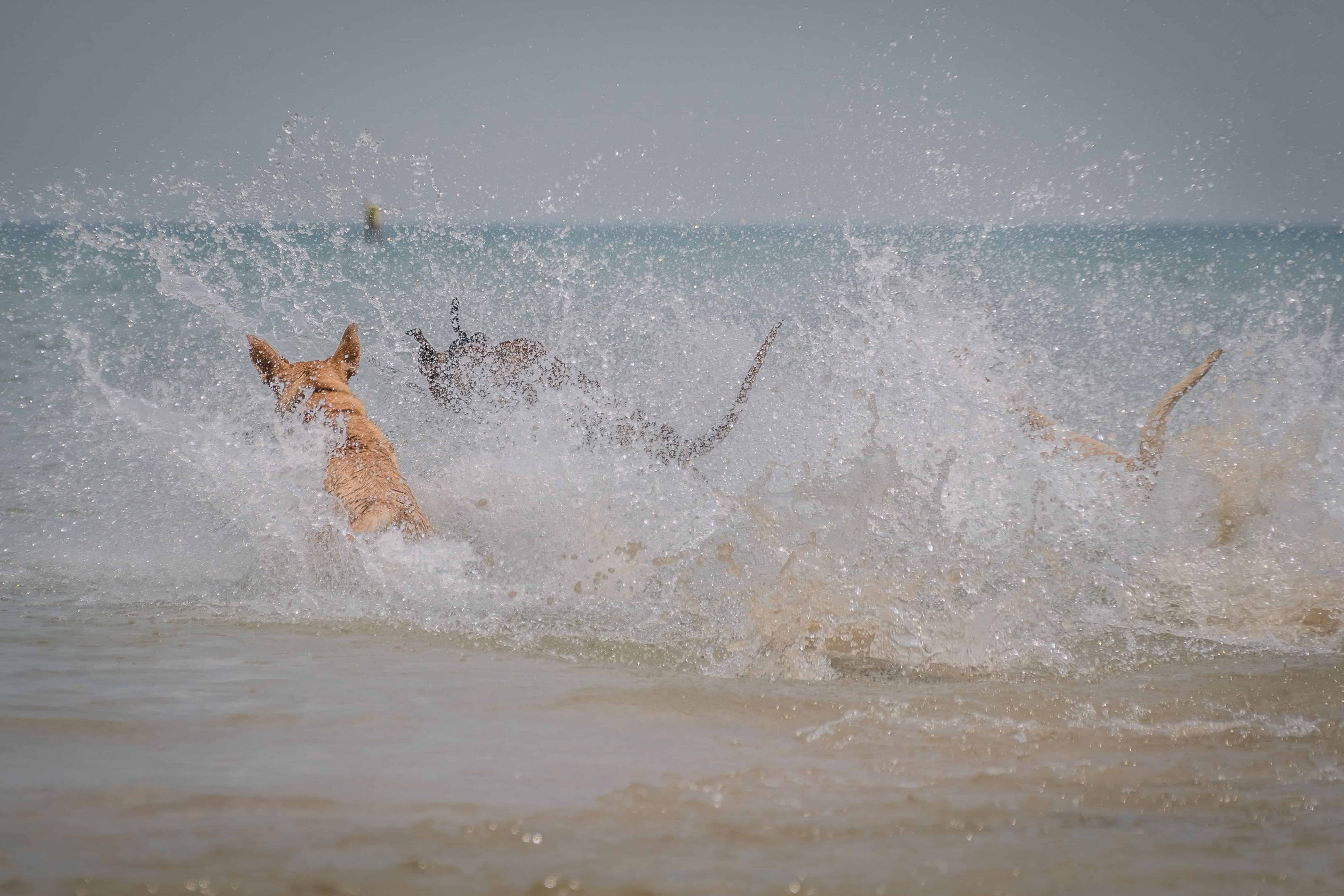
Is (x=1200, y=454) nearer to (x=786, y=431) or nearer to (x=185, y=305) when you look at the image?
(x=786, y=431)

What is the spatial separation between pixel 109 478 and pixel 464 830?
5.10 meters

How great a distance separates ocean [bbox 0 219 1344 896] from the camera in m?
1.60

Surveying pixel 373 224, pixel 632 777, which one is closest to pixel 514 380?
pixel 632 777

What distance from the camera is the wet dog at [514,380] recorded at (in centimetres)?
491

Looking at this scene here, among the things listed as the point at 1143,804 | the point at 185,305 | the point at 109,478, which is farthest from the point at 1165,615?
the point at 185,305

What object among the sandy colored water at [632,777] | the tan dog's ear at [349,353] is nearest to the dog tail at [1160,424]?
the sandy colored water at [632,777]

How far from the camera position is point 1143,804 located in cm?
187

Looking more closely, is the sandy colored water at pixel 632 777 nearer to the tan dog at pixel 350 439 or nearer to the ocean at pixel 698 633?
the ocean at pixel 698 633

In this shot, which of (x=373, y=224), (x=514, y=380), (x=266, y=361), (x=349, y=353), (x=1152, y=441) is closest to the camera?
(x=1152, y=441)

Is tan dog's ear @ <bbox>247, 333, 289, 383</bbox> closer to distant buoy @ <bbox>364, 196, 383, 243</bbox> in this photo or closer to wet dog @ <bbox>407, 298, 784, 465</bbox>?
wet dog @ <bbox>407, 298, 784, 465</bbox>

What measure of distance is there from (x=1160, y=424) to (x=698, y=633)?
9.01 ft

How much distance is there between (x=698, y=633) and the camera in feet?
10.5

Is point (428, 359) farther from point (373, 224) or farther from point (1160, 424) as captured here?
point (373, 224)

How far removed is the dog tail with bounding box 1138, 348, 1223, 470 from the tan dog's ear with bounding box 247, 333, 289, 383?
4.31m
